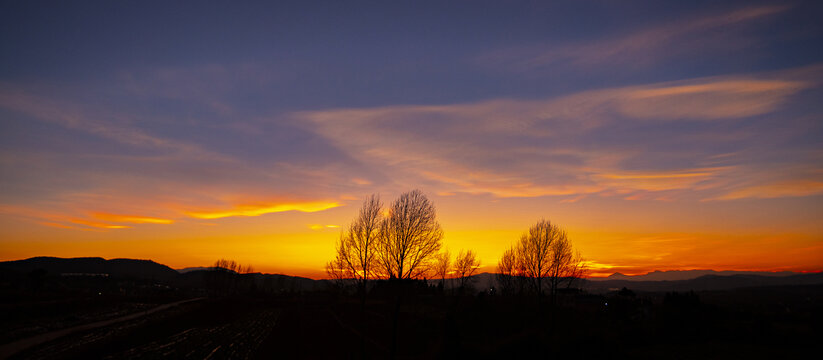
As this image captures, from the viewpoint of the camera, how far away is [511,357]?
21266 mm

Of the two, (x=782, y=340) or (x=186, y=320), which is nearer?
(x=782, y=340)

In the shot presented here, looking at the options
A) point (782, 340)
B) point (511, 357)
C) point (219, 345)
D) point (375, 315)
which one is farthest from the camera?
point (375, 315)

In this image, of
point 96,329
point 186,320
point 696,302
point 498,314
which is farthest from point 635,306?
point 96,329

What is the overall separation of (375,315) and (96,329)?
36.5m

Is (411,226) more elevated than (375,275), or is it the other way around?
(411,226)

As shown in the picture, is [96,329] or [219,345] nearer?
[219,345]

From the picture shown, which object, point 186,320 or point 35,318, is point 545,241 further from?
point 35,318

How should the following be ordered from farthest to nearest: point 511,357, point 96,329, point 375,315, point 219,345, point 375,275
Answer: point 375,315, point 96,329, point 219,345, point 375,275, point 511,357

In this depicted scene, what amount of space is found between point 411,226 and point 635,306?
5046 centimetres

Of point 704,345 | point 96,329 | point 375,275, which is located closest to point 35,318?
point 96,329

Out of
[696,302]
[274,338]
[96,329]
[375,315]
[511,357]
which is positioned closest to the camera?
[511,357]

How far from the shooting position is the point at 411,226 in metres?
30.0

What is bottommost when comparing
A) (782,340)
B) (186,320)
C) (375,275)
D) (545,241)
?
(186,320)

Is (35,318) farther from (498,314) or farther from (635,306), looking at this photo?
(635,306)
